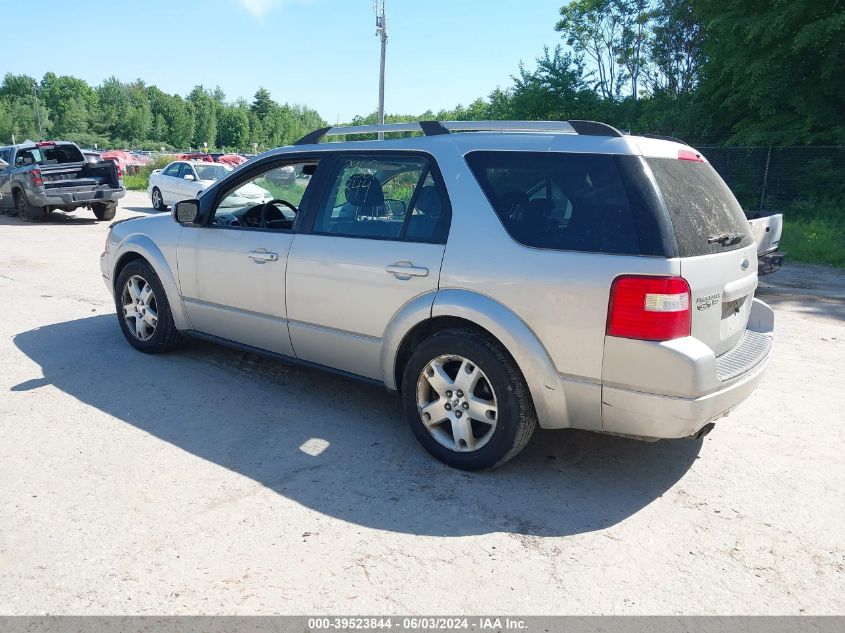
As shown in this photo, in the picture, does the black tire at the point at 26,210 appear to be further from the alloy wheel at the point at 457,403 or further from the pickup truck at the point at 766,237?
the alloy wheel at the point at 457,403

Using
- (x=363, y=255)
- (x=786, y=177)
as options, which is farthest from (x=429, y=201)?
(x=786, y=177)

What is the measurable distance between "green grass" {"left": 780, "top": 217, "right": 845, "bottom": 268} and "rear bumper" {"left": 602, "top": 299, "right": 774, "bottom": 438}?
10.4m

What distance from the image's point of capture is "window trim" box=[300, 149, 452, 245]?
3.74 metres

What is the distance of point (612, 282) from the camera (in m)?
3.13

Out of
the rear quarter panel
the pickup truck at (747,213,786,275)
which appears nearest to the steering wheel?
the rear quarter panel

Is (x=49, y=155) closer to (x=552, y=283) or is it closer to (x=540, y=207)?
(x=540, y=207)

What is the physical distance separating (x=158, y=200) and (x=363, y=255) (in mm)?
17973

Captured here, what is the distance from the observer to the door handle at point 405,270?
12.3 ft

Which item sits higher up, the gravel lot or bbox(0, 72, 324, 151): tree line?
bbox(0, 72, 324, 151): tree line

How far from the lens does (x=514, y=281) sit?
341 cm

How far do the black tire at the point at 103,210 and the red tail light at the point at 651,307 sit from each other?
16.9 meters

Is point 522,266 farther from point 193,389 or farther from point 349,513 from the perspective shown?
point 193,389

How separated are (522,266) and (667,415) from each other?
1.00 meters

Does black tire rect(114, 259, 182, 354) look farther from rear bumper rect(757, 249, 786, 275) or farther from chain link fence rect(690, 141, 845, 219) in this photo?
chain link fence rect(690, 141, 845, 219)
